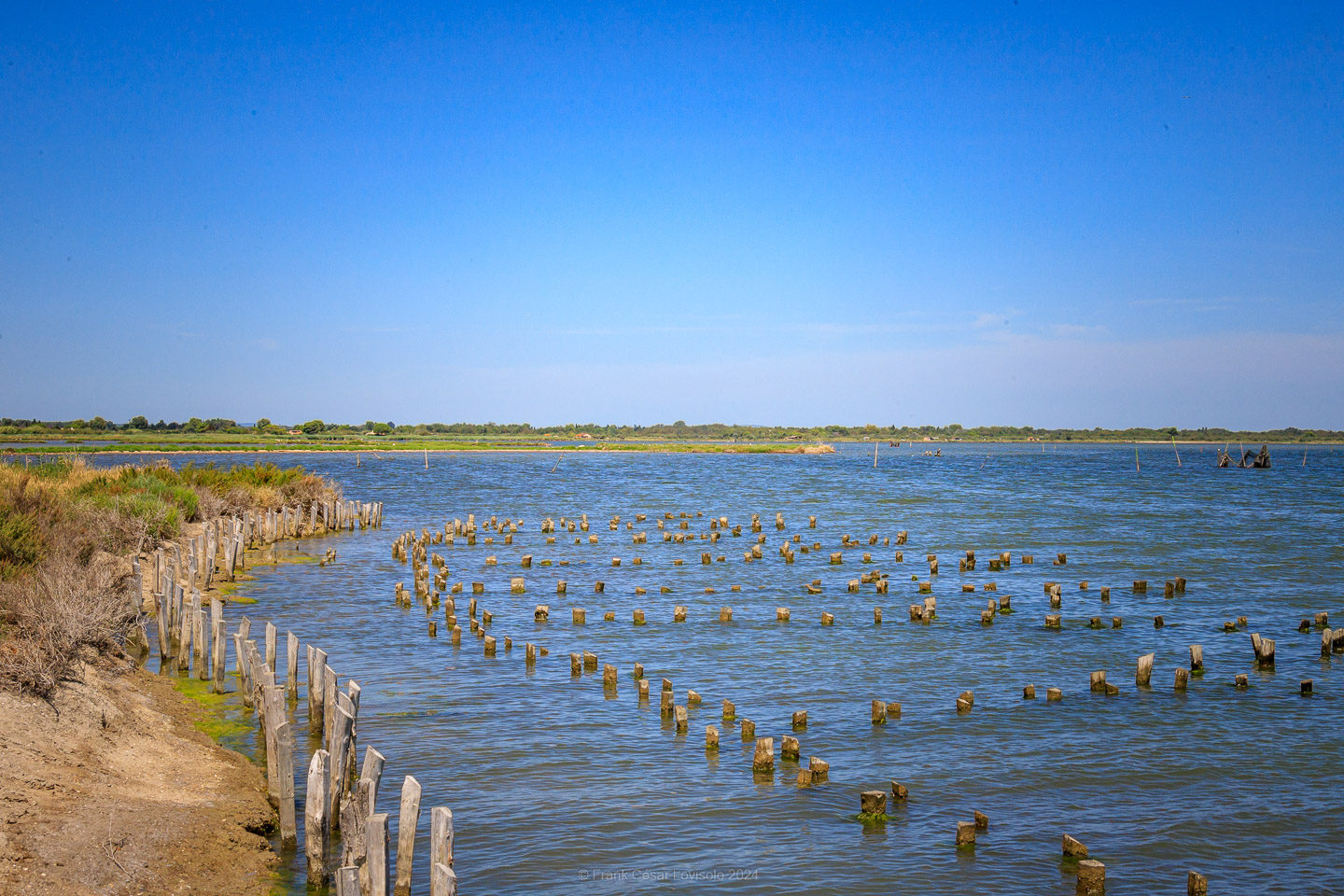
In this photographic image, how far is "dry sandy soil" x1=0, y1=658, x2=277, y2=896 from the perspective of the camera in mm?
8617

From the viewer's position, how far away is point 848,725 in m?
15.5

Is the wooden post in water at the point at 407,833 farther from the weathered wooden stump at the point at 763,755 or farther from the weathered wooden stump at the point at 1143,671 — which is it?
the weathered wooden stump at the point at 1143,671

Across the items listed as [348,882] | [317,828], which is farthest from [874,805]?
[348,882]

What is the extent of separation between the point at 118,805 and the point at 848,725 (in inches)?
388

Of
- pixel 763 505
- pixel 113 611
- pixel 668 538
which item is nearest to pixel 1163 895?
pixel 113 611

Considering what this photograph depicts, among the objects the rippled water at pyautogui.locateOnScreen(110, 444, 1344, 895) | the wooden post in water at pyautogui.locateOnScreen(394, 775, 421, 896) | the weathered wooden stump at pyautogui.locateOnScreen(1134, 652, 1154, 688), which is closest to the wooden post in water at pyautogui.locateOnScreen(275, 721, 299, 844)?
the rippled water at pyautogui.locateOnScreen(110, 444, 1344, 895)

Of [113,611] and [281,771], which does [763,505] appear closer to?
[113,611]

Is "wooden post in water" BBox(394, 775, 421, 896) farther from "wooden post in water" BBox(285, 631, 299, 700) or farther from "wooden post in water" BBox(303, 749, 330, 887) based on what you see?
"wooden post in water" BBox(285, 631, 299, 700)

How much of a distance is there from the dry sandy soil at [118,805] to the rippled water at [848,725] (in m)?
1.85

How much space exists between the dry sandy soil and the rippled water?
185 centimetres

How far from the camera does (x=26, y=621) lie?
12945 mm

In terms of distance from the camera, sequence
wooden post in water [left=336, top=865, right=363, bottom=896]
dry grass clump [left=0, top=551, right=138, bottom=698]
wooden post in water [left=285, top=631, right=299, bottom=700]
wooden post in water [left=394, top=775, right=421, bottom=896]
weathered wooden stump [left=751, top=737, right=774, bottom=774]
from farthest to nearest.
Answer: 1. wooden post in water [left=285, top=631, right=299, bottom=700]
2. weathered wooden stump [left=751, top=737, right=774, bottom=774]
3. dry grass clump [left=0, top=551, right=138, bottom=698]
4. wooden post in water [left=394, top=775, right=421, bottom=896]
5. wooden post in water [left=336, top=865, right=363, bottom=896]

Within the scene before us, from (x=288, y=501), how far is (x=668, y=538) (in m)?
15.8

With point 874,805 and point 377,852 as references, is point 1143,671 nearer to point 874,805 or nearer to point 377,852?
point 874,805
